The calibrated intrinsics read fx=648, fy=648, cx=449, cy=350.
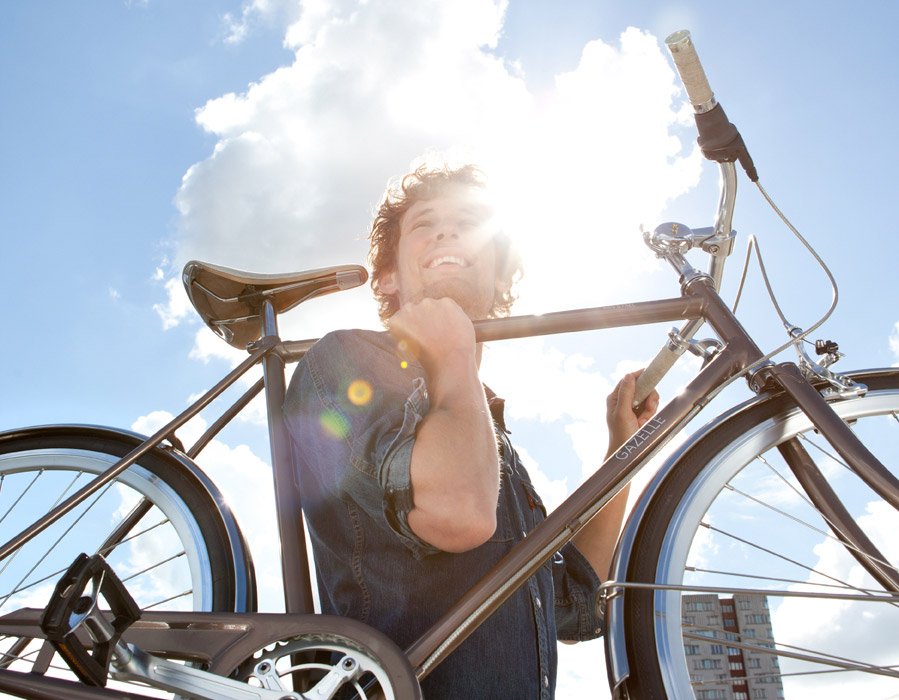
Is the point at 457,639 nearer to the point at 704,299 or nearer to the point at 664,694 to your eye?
the point at 664,694

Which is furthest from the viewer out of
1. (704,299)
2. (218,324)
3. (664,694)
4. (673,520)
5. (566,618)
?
(218,324)

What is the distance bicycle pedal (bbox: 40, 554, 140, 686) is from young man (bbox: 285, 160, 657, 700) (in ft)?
1.33

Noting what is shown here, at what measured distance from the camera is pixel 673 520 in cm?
125

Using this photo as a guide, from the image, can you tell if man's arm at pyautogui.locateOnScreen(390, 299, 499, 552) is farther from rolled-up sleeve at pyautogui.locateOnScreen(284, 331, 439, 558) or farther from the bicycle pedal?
the bicycle pedal

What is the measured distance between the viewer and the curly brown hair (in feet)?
7.20

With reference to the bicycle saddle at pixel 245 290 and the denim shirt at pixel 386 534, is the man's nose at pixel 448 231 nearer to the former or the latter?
the bicycle saddle at pixel 245 290

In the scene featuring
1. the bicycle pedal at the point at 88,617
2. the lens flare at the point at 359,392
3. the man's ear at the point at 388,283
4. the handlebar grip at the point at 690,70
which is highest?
the man's ear at the point at 388,283

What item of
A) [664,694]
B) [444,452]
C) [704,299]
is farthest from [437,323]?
[664,694]

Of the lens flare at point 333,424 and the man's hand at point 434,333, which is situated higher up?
the man's hand at point 434,333

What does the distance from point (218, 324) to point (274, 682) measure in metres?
1.08

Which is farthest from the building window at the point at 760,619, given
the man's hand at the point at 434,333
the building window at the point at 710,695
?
the man's hand at the point at 434,333

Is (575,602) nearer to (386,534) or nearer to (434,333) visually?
(386,534)

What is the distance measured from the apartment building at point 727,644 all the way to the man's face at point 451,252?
3.27ft

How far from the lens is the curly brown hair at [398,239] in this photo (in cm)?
219
